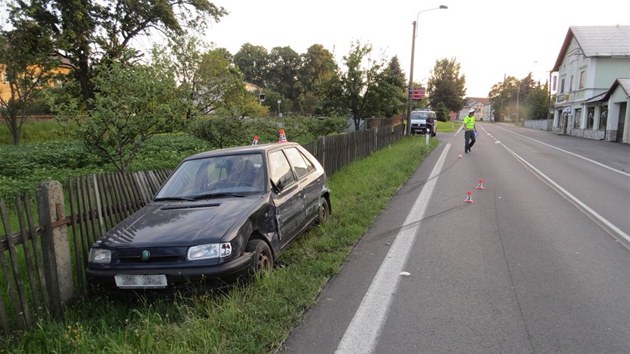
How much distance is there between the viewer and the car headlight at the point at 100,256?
3922 millimetres

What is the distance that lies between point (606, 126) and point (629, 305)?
32013 millimetres

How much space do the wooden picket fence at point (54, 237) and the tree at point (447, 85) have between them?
245ft

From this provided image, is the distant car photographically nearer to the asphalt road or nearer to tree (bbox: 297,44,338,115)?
the asphalt road

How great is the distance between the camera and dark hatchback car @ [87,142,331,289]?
375cm

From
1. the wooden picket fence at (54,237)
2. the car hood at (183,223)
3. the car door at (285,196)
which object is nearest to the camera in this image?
the wooden picket fence at (54,237)

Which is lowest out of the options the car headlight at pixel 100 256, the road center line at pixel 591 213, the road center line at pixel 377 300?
the road center line at pixel 377 300

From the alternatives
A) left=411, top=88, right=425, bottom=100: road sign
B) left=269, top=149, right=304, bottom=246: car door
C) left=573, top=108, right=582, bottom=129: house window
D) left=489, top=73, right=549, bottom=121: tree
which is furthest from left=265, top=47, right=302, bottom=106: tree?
left=269, top=149, right=304, bottom=246: car door

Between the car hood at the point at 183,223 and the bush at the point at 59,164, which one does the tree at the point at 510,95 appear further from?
the car hood at the point at 183,223

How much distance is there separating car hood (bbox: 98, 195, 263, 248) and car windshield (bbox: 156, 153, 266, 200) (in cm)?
26

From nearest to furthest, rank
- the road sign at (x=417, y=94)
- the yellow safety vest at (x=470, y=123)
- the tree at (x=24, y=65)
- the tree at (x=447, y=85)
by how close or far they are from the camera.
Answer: the yellow safety vest at (x=470, y=123), the tree at (x=24, y=65), the road sign at (x=417, y=94), the tree at (x=447, y=85)

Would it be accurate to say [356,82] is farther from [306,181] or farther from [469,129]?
[306,181]

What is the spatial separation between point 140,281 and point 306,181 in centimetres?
283

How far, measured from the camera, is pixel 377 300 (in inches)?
157

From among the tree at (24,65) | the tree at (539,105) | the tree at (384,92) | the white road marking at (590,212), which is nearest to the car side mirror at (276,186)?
the white road marking at (590,212)
